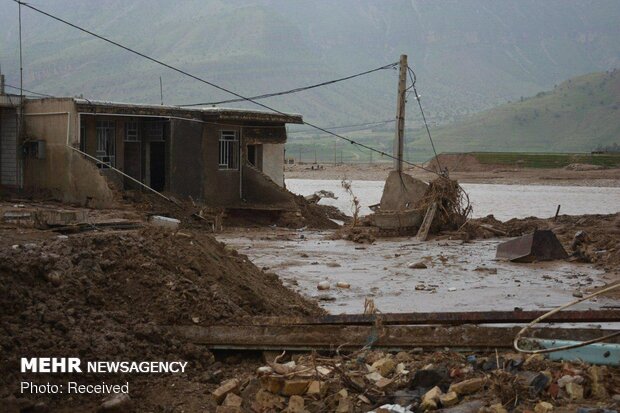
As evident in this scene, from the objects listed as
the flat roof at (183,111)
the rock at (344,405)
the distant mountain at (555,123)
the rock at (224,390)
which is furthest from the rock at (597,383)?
the distant mountain at (555,123)

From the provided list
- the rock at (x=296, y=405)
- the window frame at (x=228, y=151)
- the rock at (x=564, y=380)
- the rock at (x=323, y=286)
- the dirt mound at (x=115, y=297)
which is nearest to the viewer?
the rock at (x=564, y=380)

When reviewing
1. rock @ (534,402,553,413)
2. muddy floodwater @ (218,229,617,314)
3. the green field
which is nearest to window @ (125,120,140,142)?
muddy floodwater @ (218,229,617,314)

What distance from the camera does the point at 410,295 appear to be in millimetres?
15055

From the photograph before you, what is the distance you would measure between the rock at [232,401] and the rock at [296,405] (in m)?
0.42

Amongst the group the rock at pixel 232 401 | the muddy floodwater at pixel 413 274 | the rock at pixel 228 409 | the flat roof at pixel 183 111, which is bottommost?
the muddy floodwater at pixel 413 274

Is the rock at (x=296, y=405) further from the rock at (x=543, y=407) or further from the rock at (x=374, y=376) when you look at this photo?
the rock at (x=543, y=407)

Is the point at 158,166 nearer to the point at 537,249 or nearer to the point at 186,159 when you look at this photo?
the point at 186,159

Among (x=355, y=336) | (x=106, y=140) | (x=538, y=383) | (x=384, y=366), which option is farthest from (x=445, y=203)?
(x=538, y=383)

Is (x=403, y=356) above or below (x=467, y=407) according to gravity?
above

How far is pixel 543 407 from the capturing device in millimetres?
6641

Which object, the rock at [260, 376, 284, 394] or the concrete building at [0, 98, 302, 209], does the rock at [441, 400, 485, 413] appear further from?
the concrete building at [0, 98, 302, 209]

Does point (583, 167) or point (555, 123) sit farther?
point (555, 123)

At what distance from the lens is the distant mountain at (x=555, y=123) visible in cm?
12106

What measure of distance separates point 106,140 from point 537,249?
512 inches
